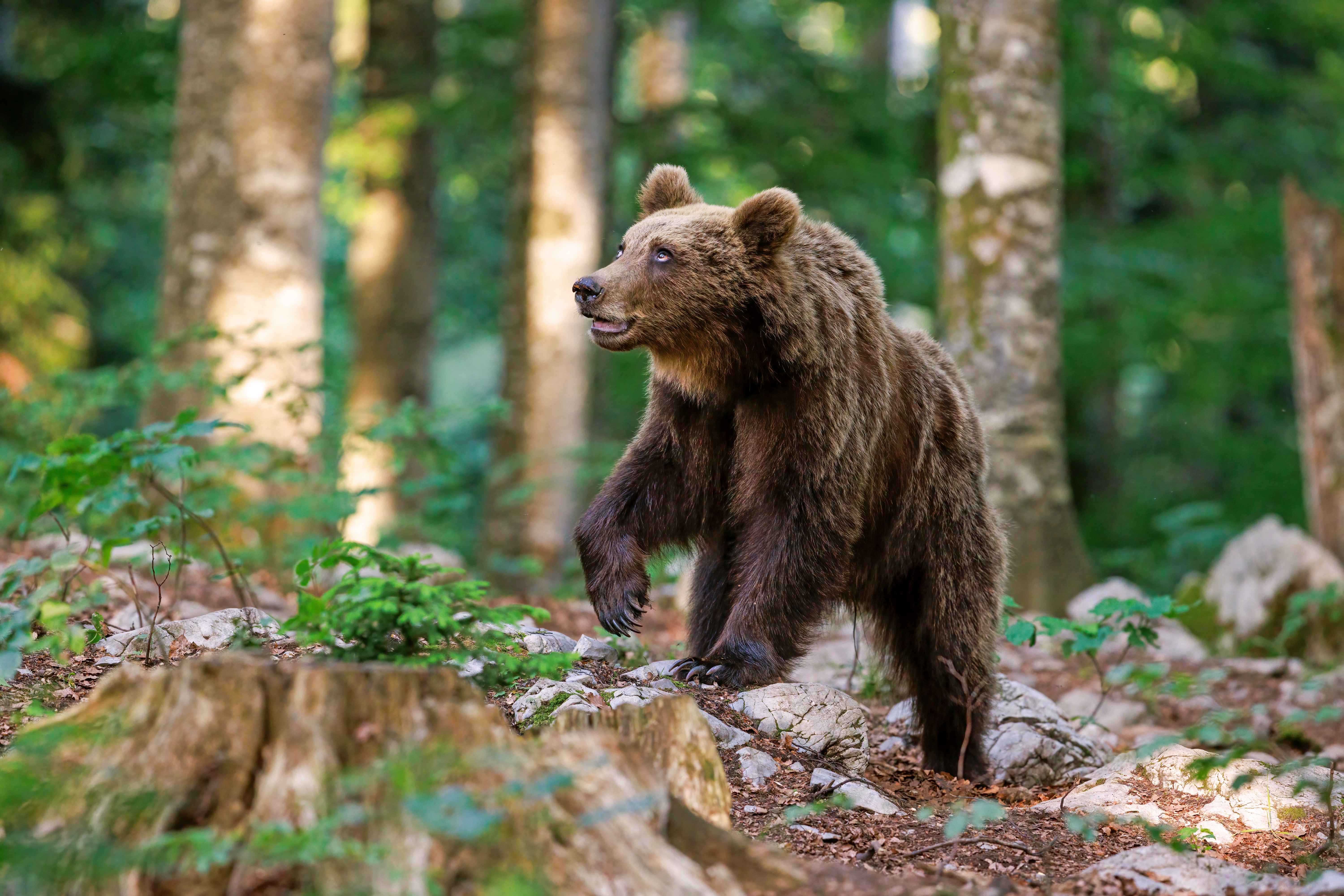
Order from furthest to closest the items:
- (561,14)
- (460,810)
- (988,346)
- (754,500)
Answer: (561,14) → (988,346) → (754,500) → (460,810)

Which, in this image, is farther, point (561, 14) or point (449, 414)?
point (561, 14)

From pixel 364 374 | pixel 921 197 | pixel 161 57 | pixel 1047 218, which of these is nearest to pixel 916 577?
pixel 1047 218

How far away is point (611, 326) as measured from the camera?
177 inches

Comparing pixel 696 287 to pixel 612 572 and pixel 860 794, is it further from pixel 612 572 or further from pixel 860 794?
pixel 860 794

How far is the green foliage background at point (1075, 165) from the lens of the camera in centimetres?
1207

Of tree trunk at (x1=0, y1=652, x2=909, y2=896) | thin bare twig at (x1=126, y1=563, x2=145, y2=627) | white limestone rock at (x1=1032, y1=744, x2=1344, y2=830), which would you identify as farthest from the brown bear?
tree trunk at (x1=0, y1=652, x2=909, y2=896)

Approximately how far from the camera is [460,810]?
6.82ft

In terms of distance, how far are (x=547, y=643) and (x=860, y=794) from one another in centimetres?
124

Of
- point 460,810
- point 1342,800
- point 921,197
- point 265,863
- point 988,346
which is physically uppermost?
point 921,197

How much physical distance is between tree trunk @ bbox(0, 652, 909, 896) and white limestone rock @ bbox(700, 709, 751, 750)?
4.09ft

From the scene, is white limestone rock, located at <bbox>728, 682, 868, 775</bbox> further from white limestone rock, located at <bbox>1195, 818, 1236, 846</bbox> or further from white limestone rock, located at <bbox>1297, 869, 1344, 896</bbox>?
white limestone rock, located at <bbox>1297, 869, 1344, 896</bbox>

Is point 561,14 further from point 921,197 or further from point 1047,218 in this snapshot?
point 921,197

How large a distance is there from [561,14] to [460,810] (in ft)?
30.3

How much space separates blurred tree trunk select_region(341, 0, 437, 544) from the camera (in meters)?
12.0
